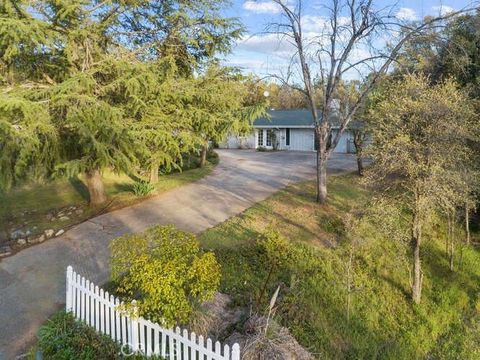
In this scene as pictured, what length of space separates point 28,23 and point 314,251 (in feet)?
29.1

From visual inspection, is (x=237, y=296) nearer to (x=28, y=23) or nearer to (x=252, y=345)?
(x=252, y=345)

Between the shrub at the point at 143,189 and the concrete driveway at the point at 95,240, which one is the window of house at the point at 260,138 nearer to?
the concrete driveway at the point at 95,240

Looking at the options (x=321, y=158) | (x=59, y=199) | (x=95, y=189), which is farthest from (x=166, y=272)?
(x=59, y=199)

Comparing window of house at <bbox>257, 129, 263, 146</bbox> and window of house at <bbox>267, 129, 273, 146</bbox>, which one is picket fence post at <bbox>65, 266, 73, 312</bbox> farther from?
window of house at <bbox>257, 129, 263, 146</bbox>

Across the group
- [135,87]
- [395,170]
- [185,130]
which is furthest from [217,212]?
[395,170]

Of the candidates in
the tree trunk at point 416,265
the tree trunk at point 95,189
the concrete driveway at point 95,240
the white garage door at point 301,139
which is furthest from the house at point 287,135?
the tree trunk at point 416,265

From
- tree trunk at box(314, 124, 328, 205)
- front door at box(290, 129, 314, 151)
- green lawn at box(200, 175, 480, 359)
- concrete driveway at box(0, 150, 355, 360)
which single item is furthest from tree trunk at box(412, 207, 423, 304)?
front door at box(290, 129, 314, 151)

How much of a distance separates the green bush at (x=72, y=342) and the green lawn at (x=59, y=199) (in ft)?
17.9

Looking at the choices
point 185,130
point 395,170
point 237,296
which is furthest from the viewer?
point 185,130

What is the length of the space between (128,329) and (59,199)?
399 inches

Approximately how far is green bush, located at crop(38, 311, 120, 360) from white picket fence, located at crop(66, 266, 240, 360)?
0.33 feet

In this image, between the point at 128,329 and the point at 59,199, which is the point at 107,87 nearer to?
the point at 59,199

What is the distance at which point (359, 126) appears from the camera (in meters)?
16.7

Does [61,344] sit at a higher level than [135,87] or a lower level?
lower
